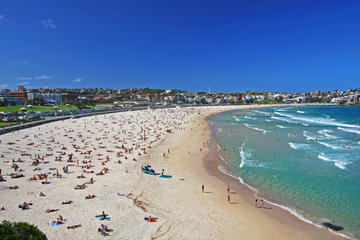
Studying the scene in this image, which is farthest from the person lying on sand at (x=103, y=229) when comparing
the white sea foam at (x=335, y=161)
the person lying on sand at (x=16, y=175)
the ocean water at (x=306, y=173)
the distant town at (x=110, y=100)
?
the distant town at (x=110, y=100)

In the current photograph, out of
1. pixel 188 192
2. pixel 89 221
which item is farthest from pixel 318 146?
pixel 89 221

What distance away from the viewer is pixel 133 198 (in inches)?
529

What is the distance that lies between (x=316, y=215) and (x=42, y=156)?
66.6 ft

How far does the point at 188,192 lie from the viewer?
1468 centimetres

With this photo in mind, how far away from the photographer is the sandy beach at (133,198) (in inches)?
414

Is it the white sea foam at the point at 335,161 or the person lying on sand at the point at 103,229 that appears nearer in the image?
the person lying on sand at the point at 103,229

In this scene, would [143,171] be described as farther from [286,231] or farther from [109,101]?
[109,101]

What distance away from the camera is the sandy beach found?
34.5 feet

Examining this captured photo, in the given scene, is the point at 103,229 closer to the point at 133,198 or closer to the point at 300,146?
the point at 133,198

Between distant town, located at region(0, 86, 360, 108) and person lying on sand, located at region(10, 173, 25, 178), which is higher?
distant town, located at region(0, 86, 360, 108)

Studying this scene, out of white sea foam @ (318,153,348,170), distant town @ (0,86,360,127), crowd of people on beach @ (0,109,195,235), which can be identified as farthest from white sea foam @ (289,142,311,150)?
distant town @ (0,86,360,127)

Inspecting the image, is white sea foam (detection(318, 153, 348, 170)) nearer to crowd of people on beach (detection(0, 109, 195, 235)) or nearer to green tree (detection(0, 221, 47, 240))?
crowd of people on beach (detection(0, 109, 195, 235))

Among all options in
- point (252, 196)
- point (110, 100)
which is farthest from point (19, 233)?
point (110, 100)

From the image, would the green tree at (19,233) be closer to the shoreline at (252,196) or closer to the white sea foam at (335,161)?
the shoreline at (252,196)
